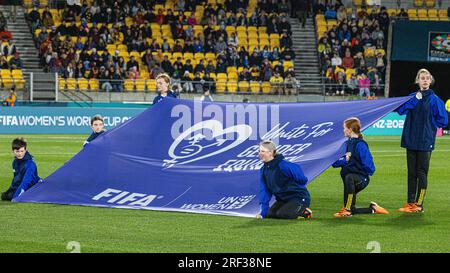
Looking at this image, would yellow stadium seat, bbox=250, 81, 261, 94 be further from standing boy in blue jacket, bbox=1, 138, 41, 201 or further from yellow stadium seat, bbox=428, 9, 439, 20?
standing boy in blue jacket, bbox=1, 138, 41, 201

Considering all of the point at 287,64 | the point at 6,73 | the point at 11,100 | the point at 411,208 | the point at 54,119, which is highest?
the point at 411,208

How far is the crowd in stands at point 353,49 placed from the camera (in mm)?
46656

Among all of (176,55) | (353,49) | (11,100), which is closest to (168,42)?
(176,55)

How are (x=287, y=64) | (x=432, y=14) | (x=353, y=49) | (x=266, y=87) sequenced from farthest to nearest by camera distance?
(x=432, y=14), (x=353, y=49), (x=287, y=64), (x=266, y=87)

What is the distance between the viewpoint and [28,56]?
4509 cm

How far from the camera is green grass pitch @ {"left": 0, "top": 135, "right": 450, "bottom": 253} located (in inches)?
416

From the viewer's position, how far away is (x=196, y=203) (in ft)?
46.2

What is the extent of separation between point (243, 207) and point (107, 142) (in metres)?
2.70

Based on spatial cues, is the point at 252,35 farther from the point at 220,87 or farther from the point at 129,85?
the point at 129,85

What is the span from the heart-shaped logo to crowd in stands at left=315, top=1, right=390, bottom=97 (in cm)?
3198

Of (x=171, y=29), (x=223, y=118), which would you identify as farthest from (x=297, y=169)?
(x=171, y=29)

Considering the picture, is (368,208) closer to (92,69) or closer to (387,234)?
(387,234)

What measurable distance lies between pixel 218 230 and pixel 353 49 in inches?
1513

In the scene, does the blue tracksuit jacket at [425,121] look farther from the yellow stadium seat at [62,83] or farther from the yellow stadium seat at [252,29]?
the yellow stadium seat at [252,29]
